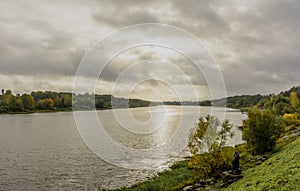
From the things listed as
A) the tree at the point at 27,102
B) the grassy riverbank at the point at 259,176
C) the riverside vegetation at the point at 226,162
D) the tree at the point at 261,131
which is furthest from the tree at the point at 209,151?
the tree at the point at 27,102

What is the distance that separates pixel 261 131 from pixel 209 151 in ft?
41.9

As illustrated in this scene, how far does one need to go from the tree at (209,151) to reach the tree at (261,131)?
33.7ft

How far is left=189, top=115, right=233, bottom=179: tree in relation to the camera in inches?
1118

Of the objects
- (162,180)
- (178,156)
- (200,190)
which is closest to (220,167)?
(200,190)

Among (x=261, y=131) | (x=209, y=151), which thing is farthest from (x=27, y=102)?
(x=209, y=151)

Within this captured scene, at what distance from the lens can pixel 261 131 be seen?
3769 cm

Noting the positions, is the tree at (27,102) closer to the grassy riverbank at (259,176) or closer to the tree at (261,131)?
the grassy riverbank at (259,176)

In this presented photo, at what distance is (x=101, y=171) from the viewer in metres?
39.7

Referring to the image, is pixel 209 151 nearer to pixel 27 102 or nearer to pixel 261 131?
pixel 261 131

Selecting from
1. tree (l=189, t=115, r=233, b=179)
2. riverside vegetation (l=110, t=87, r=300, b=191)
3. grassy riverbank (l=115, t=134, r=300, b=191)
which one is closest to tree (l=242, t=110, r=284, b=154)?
riverside vegetation (l=110, t=87, r=300, b=191)

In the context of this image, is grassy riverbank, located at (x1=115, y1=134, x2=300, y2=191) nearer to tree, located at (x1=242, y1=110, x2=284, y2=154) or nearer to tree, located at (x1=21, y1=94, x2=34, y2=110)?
tree, located at (x1=242, y1=110, x2=284, y2=154)

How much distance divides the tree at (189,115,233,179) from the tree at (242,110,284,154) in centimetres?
1027

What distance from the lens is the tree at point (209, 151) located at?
28.4m

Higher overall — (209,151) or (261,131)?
(261,131)
